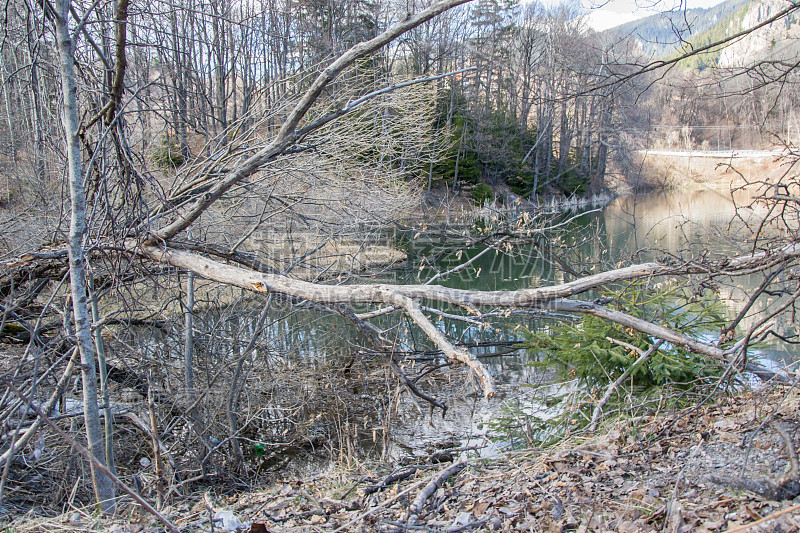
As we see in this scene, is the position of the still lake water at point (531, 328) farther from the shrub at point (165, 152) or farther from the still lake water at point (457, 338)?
the shrub at point (165, 152)

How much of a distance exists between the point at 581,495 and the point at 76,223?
3.20 m

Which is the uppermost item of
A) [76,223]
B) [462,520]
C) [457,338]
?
[76,223]

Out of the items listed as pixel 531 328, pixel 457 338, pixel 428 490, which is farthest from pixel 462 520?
pixel 531 328

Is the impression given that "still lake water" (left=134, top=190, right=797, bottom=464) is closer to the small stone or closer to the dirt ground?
the dirt ground

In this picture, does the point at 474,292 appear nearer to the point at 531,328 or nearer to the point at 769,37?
the point at 769,37

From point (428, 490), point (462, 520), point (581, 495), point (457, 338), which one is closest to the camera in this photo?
point (462, 520)

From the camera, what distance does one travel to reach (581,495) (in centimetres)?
268

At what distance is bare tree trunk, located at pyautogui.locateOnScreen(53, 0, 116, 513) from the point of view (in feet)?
9.39

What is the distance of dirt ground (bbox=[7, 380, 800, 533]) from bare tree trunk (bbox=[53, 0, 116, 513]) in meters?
0.53

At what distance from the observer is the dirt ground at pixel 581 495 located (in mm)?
2287

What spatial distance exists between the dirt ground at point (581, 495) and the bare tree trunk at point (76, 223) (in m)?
0.53

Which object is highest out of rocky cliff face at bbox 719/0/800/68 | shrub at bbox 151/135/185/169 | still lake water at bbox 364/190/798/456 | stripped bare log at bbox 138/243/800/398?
rocky cliff face at bbox 719/0/800/68

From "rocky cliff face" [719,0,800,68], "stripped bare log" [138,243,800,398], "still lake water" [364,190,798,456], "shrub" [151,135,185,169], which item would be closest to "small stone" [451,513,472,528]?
"still lake water" [364,190,798,456]

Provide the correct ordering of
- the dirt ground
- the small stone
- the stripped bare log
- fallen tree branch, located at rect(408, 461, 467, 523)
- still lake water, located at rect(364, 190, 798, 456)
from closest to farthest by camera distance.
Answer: the dirt ground → the small stone → fallen tree branch, located at rect(408, 461, 467, 523) → the stripped bare log → still lake water, located at rect(364, 190, 798, 456)
